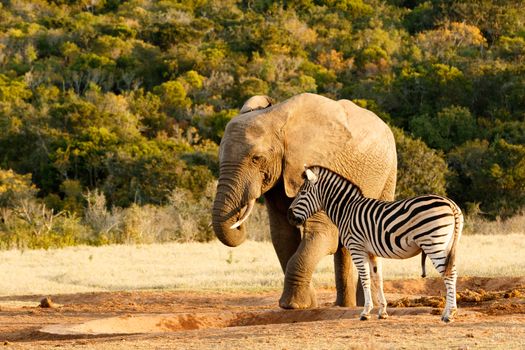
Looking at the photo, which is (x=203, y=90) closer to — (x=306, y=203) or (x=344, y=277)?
(x=344, y=277)

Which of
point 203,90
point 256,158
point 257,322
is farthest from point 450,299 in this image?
point 203,90

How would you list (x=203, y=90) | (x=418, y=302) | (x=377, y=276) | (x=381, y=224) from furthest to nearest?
(x=203, y=90) < (x=418, y=302) < (x=377, y=276) < (x=381, y=224)

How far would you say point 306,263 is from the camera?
13859mm

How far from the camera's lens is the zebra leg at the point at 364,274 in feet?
38.9

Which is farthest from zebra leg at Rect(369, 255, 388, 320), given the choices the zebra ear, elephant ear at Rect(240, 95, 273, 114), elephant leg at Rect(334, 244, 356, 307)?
elephant ear at Rect(240, 95, 273, 114)

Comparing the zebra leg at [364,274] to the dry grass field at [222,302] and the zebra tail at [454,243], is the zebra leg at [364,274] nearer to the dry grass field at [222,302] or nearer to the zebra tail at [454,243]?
the dry grass field at [222,302]

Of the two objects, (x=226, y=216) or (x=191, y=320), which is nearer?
(x=226, y=216)

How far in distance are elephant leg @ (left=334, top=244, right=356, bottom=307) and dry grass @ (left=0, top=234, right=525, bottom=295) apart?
512 cm

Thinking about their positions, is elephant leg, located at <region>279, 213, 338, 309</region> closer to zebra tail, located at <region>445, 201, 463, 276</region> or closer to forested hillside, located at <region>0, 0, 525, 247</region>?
zebra tail, located at <region>445, 201, 463, 276</region>

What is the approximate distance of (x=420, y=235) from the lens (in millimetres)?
11320

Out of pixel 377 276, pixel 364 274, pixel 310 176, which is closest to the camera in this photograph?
pixel 364 274

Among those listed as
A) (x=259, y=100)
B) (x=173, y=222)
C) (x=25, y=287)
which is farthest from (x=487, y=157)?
(x=259, y=100)

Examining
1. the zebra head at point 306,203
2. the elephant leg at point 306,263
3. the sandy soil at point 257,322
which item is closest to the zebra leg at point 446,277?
the sandy soil at point 257,322

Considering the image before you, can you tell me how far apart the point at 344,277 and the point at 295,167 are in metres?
1.82
